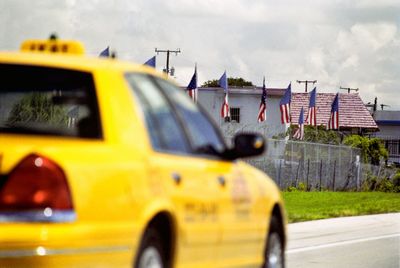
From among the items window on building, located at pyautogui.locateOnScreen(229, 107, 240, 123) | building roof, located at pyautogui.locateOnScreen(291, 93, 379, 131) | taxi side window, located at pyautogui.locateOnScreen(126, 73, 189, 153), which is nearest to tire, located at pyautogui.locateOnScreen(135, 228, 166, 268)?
taxi side window, located at pyautogui.locateOnScreen(126, 73, 189, 153)

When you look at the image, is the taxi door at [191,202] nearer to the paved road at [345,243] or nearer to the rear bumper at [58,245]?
the rear bumper at [58,245]

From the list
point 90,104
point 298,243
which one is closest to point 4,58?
point 90,104

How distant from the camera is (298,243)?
57.7ft

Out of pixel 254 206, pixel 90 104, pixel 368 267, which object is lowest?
pixel 368 267

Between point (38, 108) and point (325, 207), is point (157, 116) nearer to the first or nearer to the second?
point (38, 108)

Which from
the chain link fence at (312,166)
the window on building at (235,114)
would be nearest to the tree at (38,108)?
the chain link fence at (312,166)

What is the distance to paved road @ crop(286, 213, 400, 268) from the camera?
48.8 ft

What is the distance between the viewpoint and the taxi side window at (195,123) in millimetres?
8016

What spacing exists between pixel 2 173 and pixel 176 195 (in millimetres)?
1401

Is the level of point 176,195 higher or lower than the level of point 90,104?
lower

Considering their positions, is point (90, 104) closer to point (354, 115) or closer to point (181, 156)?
point (181, 156)

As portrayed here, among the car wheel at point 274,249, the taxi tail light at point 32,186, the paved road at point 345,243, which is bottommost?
the paved road at point 345,243

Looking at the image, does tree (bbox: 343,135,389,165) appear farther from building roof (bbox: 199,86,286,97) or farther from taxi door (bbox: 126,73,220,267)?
taxi door (bbox: 126,73,220,267)

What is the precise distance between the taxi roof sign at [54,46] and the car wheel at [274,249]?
2.63m
